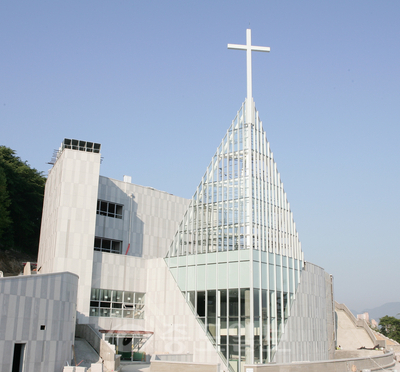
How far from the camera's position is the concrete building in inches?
1423

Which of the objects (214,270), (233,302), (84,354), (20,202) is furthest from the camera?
(20,202)

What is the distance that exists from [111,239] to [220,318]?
16.5 metres

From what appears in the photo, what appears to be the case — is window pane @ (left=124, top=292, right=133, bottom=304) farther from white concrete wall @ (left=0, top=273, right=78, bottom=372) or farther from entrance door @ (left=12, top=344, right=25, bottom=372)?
entrance door @ (left=12, top=344, right=25, bottom=372)

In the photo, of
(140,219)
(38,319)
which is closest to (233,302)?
(38,319)

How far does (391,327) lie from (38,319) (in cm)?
8973

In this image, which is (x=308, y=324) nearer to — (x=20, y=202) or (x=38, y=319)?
(x=38, y=319)

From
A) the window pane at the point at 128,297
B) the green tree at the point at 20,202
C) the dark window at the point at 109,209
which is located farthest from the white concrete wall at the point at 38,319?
the green tree at the point at 20,202

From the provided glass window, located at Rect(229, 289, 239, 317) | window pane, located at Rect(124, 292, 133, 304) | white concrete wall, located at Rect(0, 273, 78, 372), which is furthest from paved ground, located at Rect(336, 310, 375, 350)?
white concrete wall, located at Rect(0, 273, 78, 372)

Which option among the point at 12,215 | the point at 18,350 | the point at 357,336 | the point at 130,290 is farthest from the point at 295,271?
the point at 12,215

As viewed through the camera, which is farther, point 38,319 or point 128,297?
point 128,297

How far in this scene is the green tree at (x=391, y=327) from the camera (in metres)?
93.3

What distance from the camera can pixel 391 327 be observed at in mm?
96625

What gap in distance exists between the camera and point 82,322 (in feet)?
127

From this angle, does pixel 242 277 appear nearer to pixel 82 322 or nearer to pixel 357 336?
pixel 82 322
